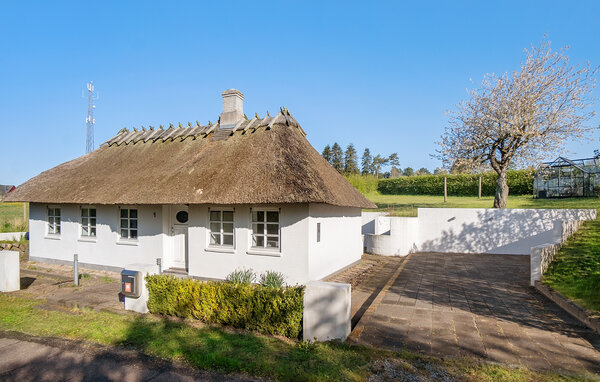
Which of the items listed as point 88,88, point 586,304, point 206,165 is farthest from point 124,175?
point 88,88

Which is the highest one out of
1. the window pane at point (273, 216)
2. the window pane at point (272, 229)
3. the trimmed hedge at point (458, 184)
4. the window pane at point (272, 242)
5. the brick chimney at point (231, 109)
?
the brick chimney at point (231, 109)

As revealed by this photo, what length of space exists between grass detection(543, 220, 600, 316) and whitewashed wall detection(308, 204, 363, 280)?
612 centimetres

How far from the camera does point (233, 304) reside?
622cm

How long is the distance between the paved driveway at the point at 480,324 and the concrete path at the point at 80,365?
307cm

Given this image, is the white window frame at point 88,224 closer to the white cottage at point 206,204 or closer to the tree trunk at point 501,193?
the white cottage at point 206,204

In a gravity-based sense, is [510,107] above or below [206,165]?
above

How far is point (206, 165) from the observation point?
35.0 ft

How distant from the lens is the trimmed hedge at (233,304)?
18.9ft

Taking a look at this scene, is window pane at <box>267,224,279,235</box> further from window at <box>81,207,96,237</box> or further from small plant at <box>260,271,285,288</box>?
window at <box>81,207,96,237</box>

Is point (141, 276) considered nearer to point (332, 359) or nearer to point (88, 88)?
point (332, 359)

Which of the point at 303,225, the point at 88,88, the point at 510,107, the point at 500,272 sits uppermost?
the point at 88,88

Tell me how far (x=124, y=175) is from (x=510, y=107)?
20268 mm

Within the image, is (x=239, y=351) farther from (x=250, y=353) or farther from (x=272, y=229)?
(x=272, y=229)

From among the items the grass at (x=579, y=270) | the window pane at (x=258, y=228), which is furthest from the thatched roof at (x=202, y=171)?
the grass at (x=579, y=270)
